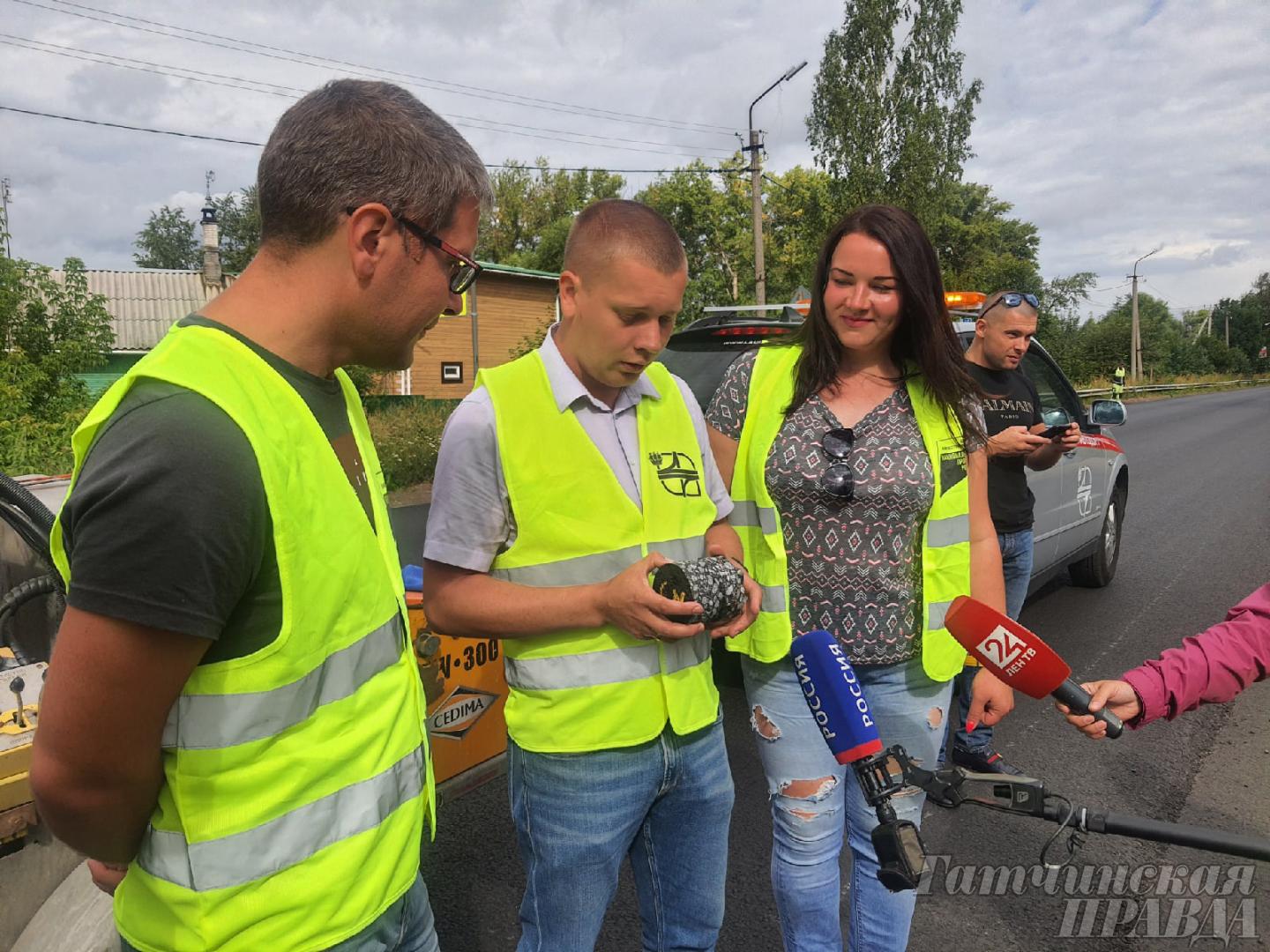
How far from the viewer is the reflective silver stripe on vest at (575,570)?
1826 millimetres

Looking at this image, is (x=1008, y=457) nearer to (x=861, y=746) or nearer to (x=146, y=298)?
(x=861, y=746)

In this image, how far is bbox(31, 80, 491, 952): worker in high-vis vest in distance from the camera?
1.01 metres

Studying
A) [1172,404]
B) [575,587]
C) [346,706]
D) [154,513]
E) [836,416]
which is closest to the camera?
[154,513]

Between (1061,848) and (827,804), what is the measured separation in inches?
67.6

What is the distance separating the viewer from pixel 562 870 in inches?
71.2

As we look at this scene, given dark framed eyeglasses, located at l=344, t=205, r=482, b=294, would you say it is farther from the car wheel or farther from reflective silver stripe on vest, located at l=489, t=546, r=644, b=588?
the car wheel

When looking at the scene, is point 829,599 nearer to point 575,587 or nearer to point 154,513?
point 575,587

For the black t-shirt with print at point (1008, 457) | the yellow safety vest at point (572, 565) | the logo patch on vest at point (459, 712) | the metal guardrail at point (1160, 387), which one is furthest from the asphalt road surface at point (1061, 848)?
the metal guardrail at point (1160, 387)

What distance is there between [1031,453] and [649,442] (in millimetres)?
2774

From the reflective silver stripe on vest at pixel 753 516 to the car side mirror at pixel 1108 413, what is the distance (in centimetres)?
350

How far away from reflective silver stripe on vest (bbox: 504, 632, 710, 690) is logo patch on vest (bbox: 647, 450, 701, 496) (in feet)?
1.06

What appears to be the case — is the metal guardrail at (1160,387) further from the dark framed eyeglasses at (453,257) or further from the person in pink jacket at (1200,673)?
the dark framed eyeglasses at (453,257)

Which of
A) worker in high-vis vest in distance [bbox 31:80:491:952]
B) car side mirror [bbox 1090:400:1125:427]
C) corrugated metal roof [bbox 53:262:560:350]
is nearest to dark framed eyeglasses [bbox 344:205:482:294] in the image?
worker in high-vis vest in distance [bbox 31:80:491:952]

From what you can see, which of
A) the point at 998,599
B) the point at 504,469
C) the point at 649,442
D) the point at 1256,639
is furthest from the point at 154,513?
the point at 998,599
